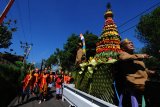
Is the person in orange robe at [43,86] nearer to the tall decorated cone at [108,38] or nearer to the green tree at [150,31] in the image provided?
the tall decorated cone at [108,38]

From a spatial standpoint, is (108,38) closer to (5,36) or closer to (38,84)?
(38,84)

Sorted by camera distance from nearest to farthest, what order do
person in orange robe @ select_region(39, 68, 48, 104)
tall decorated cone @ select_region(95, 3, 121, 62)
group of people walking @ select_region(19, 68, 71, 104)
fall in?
tall decorated cone @ select_region(95, 3, 121, 62)
group of people walking @ select_region(19, 68, 71, 104)
person in orange robe @ select_region(39, 68, 48, 104)

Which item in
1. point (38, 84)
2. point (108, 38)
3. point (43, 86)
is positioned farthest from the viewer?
point (38, 84)

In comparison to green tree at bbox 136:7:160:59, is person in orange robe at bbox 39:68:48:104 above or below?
below

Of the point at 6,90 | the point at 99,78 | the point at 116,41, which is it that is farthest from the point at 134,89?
the point at 6,90

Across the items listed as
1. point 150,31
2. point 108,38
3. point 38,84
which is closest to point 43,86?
point 38,84

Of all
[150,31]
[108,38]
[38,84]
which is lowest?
[38,84]

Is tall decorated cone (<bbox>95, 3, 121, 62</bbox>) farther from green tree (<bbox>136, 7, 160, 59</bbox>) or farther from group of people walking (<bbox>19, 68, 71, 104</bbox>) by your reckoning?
green tree (<bbox>136, 7, 160, 59</bbox>)

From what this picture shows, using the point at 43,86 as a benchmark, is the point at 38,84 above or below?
above

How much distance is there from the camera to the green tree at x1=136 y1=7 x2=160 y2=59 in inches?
1710

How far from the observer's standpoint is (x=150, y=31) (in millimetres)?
45875

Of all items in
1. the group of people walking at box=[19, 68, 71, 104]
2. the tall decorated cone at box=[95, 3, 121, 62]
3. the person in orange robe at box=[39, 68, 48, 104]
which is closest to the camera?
the tall decorated cone at box=[95, 3, 121, 62]

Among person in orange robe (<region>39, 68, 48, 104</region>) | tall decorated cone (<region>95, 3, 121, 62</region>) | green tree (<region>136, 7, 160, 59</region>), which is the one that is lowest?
person in orange robe (<region>39, 68, 48, 104</region>)

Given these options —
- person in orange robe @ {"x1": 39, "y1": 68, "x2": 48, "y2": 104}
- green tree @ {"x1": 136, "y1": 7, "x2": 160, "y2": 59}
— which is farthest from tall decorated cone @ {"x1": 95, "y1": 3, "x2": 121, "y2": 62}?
green tree @ {"x1": 136, "y1": 7, "x2": 160, "y2": 59}
